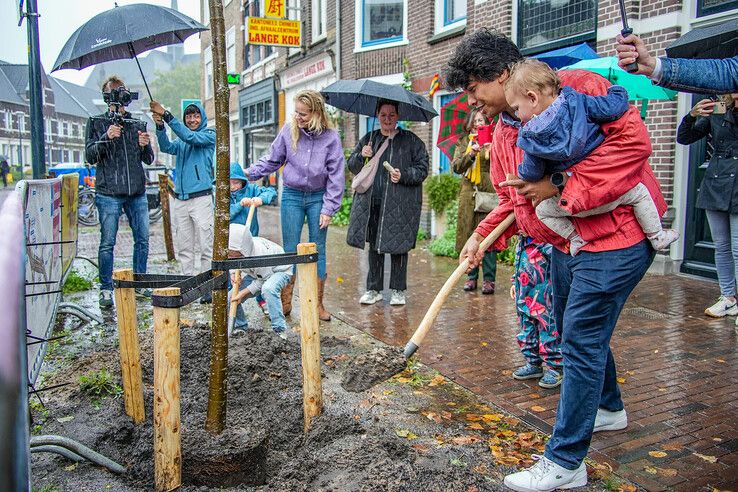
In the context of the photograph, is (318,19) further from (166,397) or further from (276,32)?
(166,397)

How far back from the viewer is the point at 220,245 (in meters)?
3.32

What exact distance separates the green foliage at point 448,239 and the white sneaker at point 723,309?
14.8ft

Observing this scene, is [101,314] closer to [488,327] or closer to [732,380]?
[488,327]

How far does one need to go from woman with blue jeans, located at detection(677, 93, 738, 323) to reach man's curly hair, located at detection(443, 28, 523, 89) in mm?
3232

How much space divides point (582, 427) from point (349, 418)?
122cm

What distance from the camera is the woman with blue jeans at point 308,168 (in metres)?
5.86

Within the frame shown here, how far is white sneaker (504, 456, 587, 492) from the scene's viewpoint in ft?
9.52

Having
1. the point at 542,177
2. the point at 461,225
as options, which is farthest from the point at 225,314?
the point at 461,225

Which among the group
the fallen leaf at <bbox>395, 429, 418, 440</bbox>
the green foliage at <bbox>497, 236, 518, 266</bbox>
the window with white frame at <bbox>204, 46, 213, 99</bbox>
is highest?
the window with white frame at <bbox>204, 46, 213, 99</bbox>

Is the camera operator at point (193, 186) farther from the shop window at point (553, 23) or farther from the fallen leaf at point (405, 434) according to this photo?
the shop window at point (553, 23)

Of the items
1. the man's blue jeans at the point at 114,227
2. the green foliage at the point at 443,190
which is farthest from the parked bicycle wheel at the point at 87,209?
the man's blue jeans at the point at 114,227

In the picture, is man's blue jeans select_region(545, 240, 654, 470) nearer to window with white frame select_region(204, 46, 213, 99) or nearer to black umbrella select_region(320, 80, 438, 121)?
black umbrella select_region(320, 80, 438, 121)

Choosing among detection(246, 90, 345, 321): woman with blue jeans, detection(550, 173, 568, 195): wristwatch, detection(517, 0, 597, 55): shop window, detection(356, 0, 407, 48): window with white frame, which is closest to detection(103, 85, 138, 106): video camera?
detection(246, 90, 345, 321): woman with blue jeans

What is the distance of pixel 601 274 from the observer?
2.76 m
